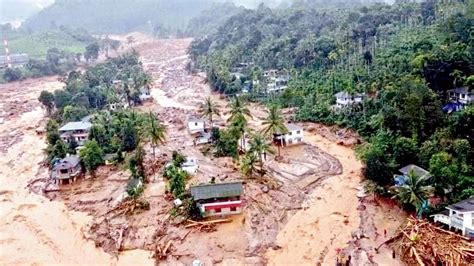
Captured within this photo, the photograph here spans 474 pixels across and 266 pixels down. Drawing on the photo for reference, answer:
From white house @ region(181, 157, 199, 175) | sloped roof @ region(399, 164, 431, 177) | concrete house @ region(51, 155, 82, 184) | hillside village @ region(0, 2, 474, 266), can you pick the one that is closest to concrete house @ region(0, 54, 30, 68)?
hillside village @ region(0, 2, 474, 266)

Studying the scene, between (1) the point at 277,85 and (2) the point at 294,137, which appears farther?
(1) the point at 277,85

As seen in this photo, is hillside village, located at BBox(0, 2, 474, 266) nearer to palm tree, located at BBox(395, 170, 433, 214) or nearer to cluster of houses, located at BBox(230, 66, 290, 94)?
palm tree, located at BBox(395, 170, 433, 214)

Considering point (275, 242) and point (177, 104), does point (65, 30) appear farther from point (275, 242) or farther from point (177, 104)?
point (275, 242)

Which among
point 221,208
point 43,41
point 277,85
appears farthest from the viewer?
point 43,41

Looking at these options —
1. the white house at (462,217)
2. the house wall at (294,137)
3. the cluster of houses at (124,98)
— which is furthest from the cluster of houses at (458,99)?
the cluster of houses at (124,98)

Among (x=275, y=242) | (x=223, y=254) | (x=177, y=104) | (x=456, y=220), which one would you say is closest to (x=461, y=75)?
(x=456, y=220)

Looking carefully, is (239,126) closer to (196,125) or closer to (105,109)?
(196,125)

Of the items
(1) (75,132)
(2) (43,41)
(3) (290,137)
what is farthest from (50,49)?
(3) (290,137)
